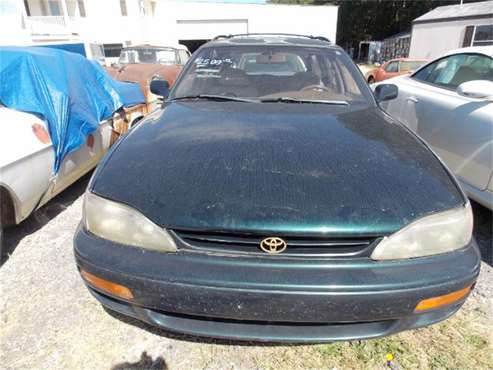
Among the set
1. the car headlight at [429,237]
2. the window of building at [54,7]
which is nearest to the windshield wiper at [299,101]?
the car headlight at [429,237]

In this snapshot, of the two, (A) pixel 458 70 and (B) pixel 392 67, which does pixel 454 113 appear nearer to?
(A) pixel 458 70

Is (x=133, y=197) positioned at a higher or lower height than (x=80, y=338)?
higher

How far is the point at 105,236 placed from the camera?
1.52 meters

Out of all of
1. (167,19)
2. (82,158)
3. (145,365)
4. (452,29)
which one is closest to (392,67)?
(82,158)

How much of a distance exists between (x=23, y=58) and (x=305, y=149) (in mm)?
2646

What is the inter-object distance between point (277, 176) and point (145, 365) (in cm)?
117

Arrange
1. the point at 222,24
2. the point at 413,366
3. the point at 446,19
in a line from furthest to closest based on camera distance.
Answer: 1. the point at 222,24
2. the point at 446,19
3. the point at 413,366

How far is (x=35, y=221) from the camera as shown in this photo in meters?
3.06

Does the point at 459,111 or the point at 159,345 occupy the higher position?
the point at 459,111

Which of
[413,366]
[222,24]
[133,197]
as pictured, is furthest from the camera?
[222,24]

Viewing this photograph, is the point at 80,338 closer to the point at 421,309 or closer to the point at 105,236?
the point at 105,236

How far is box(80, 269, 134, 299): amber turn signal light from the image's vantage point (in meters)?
1.45

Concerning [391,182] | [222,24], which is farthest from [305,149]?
[222,24]

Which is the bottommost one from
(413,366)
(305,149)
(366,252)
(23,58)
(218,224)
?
(413,366)
